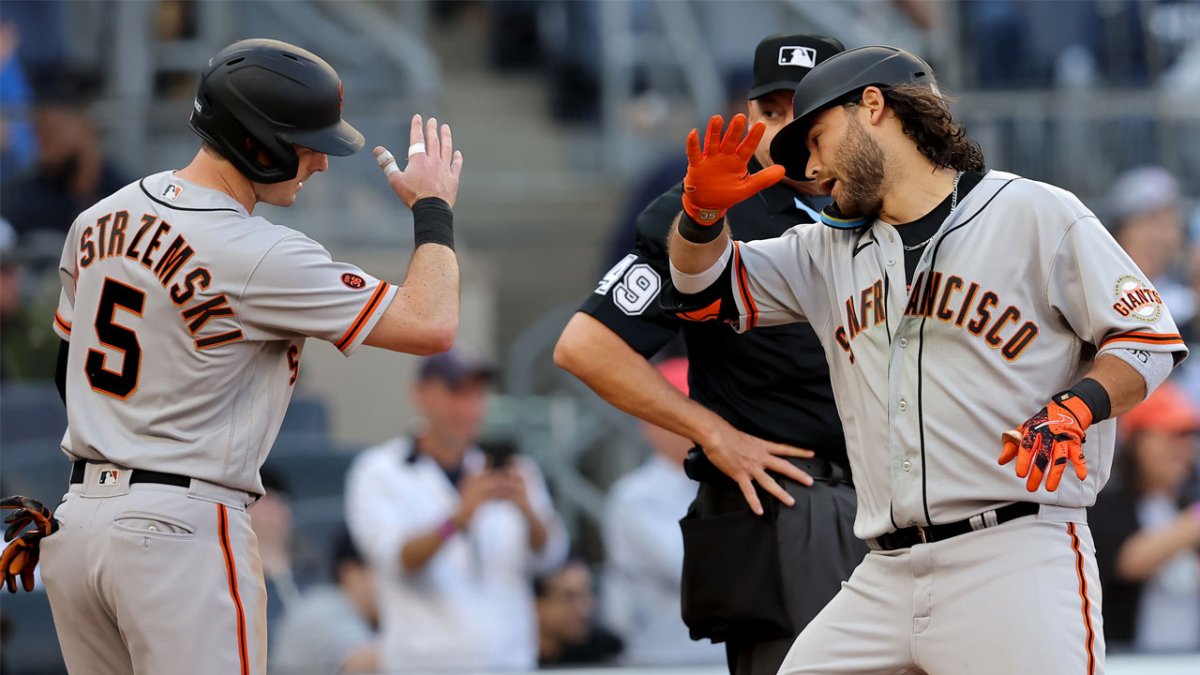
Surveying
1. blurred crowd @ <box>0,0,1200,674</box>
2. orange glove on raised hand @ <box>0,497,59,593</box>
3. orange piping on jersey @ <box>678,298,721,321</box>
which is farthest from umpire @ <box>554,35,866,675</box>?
blurred crowd @ <box>0,0,1200,674</box>

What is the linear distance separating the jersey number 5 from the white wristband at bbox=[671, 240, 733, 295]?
1.28 metres

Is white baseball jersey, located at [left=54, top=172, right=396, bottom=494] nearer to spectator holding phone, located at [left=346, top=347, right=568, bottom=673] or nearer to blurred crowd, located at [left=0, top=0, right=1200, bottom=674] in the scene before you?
blurred crowd, located at [left=0, top=0, right=1200, bottom=674]

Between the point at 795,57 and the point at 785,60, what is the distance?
30 mm

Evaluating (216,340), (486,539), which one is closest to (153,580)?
(216,340)

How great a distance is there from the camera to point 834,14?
10562 mm

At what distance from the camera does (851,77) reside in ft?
12.7

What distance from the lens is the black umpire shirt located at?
4469 millimetres

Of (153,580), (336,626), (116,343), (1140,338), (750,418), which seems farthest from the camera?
(336,626)

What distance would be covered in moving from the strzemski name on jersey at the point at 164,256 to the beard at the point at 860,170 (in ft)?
4.78

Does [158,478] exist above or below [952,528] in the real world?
above

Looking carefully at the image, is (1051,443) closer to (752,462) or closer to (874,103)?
(874,103)

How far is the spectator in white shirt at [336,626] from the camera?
750 centimetres

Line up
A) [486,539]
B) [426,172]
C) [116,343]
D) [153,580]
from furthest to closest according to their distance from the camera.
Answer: [486,539] < [426,172] < [116,343] < [153,580]

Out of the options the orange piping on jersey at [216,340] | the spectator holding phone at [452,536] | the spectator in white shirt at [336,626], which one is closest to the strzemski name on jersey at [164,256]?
the orange piping on jersey at [216,340]
